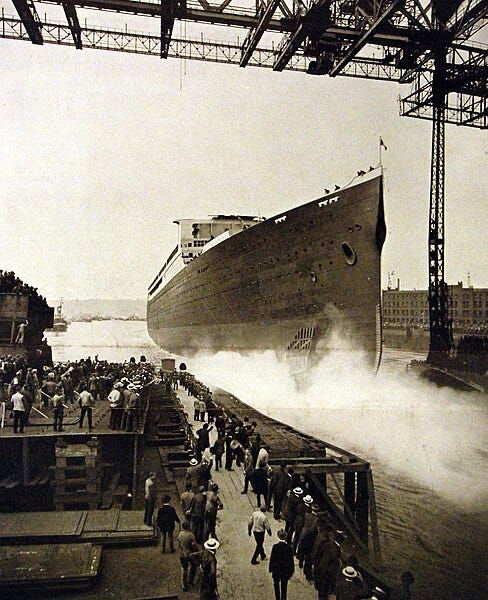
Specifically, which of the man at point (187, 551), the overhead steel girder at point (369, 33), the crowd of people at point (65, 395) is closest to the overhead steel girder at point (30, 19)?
the overhead steel girder at point (369, 33)

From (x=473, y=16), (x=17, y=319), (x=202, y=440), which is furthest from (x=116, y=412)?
(x=473, y=16)

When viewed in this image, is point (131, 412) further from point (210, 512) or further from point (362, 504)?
point (210, 512)

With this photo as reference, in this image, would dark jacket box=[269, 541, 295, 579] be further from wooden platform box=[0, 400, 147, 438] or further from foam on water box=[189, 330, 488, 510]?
foam on water box=[189, 330, 488, 510]

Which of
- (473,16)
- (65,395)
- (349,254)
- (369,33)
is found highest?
(473,16)

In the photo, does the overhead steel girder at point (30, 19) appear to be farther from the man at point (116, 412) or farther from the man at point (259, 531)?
the man at point (259, 531)

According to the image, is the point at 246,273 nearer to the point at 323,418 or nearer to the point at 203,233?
the point at 323,418
